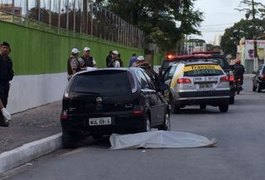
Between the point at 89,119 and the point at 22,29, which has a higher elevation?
the point at 22,29

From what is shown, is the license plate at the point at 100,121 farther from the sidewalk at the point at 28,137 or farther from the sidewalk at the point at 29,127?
the sidewalk at the point at 29,127

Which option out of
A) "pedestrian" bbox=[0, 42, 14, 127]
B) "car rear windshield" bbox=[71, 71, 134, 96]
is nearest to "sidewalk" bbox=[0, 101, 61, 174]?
"pedestrian" bbox=[0, 42, 14, 127]

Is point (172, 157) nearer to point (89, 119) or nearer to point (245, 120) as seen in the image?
point (89, 119)

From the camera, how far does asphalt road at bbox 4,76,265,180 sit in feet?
30.6

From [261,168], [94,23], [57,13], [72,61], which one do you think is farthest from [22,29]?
[94,23]

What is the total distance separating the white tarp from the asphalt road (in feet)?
0.71

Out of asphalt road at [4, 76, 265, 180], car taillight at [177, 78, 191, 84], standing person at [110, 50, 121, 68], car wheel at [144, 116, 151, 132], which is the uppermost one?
standing person at [110, 50, 121, 68]

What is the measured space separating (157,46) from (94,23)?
3368 centimetres

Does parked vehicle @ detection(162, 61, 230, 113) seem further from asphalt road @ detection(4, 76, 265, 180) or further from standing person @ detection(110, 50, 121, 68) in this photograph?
asphalt road @ detection(4, 76, 265, 180)

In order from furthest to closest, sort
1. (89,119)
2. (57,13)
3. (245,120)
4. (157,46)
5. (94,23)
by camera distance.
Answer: (157,46), (94,23), (57,13), (245,120), (89,119)

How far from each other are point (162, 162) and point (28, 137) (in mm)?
3420

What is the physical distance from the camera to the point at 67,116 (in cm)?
1270

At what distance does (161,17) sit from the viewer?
6744cm

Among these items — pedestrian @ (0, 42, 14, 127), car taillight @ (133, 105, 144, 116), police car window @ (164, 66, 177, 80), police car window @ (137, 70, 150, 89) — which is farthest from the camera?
police car window @ (164, 66, 177, 80)
